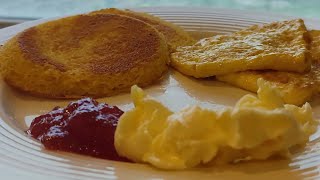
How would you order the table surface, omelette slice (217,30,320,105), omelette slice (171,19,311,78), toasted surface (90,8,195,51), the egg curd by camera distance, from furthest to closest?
1. the table surface
2. toasted surface (90,8,195,51)
3. omelette slice (171,19,311,78)
4. omelette slice (217,30,320,105)
5. the egg curd

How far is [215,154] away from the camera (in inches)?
51.6

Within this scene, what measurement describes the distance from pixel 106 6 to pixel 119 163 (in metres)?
1.89

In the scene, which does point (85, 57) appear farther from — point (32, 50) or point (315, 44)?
point (315, 44)

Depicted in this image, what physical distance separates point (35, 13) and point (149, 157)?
226 centimetres

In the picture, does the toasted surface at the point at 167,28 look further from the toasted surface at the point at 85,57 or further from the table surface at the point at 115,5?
the table surface at the point at 115,5

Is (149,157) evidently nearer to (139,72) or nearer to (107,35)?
(139,72)

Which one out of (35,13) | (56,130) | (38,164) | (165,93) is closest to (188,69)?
(165,93)

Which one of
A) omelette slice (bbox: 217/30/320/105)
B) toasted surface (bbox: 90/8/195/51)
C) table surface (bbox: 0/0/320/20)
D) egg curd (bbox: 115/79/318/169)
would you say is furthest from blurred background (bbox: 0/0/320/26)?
egg curd (bbox: 115/79/318/169)

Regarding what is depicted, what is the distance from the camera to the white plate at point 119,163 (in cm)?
133

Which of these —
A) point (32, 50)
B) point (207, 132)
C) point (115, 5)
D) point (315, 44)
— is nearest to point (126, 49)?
point (32, 50)

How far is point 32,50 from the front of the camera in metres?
1.98

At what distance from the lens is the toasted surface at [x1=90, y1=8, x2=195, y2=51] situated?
2.23 m

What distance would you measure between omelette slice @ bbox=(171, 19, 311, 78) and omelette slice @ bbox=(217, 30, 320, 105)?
21 mm

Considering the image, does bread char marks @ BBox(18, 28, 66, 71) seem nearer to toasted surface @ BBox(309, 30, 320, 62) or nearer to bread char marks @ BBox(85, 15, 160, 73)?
bread char marks @ BBox(85, 15, 160, 73)
